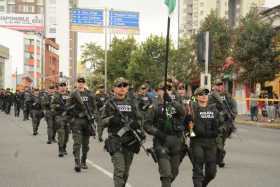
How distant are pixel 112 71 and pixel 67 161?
237 feet

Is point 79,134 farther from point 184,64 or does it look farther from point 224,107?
point 184,64

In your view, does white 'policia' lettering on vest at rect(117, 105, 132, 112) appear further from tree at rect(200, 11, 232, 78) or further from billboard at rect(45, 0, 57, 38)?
billboard at rect(45, 0, 57, 38)

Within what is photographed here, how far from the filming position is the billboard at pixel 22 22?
394 feet

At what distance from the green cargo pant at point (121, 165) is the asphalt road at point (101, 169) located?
2.14 m

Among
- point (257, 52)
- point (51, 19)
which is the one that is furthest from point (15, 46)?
point (257, 52)

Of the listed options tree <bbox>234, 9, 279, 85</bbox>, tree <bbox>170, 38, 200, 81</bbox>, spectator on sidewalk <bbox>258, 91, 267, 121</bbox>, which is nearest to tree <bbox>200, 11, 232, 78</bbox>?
tree <bbox>234, 9, 279, 85</bbox>

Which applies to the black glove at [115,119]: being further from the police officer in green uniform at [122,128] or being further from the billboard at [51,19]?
the billboard at [51,19]

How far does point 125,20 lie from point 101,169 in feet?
122

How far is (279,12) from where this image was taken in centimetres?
4319

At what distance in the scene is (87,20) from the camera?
47.9 metres

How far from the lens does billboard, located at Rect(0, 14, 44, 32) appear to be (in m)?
120

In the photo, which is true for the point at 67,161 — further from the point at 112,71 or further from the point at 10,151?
the point at 112,71

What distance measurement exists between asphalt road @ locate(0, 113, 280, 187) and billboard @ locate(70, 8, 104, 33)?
28.9 m


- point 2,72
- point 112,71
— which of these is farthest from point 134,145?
point 2,72
